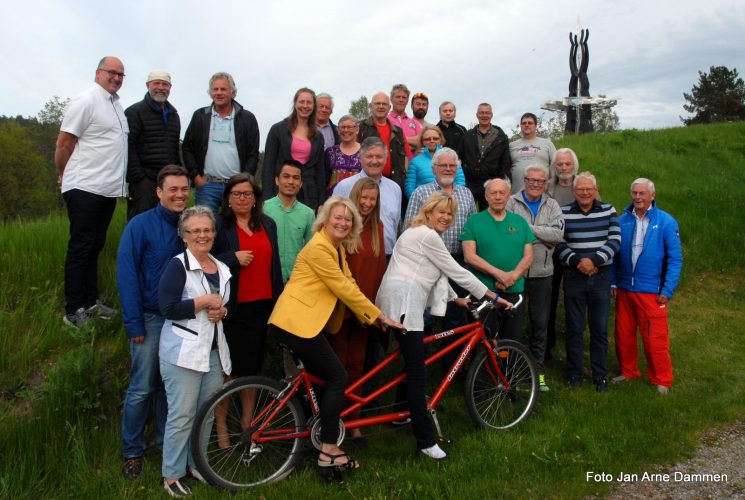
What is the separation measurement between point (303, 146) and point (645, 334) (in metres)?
4.25

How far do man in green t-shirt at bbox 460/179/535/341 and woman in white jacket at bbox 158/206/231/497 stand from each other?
8.39ft

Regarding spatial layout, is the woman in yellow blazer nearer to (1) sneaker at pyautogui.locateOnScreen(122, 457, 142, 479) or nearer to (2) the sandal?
(2) the sandal

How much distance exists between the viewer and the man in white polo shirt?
472 centimetres

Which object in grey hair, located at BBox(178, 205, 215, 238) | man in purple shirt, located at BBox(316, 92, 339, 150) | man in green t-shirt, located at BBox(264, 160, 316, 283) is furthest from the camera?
man in purple shirt, located at BBox(316, 92, 339, 150)

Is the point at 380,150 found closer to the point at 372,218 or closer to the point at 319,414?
the point at 372,218

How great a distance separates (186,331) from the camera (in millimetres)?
3586

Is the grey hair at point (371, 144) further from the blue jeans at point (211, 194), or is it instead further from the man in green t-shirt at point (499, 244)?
the blue jeans at point (211, 194)

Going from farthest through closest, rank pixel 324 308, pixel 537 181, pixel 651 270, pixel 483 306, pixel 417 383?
pixel 651 270
pixel 537 181
pixel 483 306
pixel 417 383
pixel 324 308

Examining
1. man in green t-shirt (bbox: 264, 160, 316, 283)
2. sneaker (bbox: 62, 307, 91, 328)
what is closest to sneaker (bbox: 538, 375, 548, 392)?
man in green t-shirt (bbox: 264, 160, 316, 283)

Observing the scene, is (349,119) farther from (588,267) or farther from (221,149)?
(588,267)

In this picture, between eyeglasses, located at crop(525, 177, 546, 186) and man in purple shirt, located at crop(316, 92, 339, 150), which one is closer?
eyeglasses, located at crop(525, 177, 546, 186)

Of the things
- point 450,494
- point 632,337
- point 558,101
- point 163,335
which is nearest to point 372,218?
point 163,335

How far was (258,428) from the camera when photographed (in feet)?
12.5

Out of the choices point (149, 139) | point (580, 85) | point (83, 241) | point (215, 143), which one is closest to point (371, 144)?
point (215, 143)
